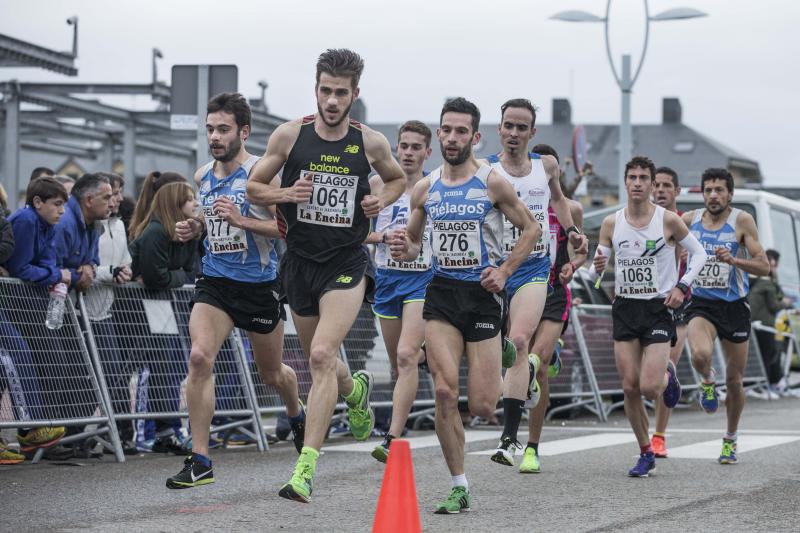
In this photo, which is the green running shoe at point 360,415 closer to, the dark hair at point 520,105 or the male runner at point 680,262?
the dark hair at point 520,105

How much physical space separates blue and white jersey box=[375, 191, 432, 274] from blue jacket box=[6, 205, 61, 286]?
2.33 metres

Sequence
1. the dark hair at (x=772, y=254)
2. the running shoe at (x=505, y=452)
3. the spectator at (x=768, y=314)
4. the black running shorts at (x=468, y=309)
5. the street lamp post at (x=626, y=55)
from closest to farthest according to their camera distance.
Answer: the black running shorts at (x=468, y=309)
the running shoe at (x=505, y=452)
the spectator at (x=768, y=314)
the dark hair at (x=772, y=254)
the street lamp post at (x=626, y=55)

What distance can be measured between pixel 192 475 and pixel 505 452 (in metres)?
2.11

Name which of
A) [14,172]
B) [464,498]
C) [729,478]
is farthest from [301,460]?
[14,172]

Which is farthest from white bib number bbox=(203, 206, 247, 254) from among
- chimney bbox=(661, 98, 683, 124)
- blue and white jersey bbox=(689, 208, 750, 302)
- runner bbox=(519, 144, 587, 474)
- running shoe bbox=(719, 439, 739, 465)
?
chimney bbox=(661, 98, 683, 124)

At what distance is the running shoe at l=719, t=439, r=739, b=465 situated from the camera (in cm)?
1088

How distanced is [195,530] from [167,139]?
67.1 ft

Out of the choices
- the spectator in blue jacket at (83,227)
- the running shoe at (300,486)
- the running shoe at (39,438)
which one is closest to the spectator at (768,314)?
the spectator in blue jacket at (83,227)

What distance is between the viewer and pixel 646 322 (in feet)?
33.9

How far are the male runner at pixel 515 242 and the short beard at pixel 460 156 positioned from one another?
1.57m

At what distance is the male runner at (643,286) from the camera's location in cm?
1026

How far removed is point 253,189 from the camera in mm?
8164

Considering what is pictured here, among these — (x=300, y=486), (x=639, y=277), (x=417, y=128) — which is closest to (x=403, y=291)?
(x=417, y=128)

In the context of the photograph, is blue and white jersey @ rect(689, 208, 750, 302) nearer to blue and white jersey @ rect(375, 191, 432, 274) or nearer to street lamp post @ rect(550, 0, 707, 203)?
blue and white jersey @ rect(375, 191, 432, 274)
